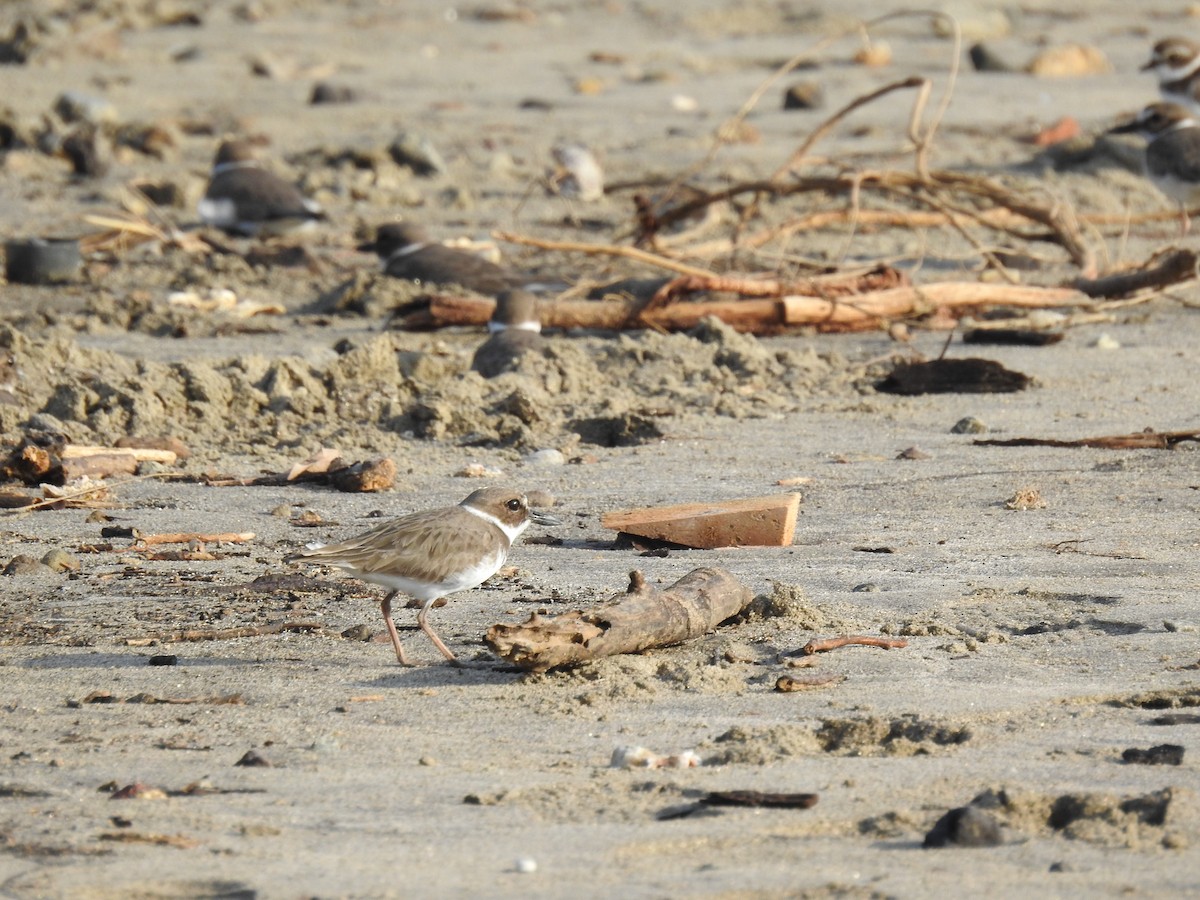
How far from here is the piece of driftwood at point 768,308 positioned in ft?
25.8

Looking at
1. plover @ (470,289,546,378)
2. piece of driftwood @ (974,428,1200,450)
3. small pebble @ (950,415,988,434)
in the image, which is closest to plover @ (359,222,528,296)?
plover @ (470,289,546,378)

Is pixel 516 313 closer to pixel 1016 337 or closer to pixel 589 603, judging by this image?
pixel 1016 337

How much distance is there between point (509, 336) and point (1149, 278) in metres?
3.12

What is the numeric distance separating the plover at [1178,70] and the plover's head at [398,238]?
6110 mm

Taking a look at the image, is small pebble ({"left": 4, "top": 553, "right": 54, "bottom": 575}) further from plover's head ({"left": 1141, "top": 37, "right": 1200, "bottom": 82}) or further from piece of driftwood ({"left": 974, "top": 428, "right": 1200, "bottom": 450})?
plover's head ({"left": 1141, "top": 37, "right": 1200, "bottom": 82})

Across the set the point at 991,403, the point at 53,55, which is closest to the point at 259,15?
the point at 53,55

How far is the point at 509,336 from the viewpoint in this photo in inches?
288

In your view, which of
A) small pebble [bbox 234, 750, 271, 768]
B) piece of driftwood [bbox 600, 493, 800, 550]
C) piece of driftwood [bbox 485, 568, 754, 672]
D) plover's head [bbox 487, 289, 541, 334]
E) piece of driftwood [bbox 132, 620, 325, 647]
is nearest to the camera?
small pebble [bbox 234, 750, 271, 768]

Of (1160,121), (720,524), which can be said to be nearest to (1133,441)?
(720,524)

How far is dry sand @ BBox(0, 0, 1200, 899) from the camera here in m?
2.88

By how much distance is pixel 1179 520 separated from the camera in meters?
4.96

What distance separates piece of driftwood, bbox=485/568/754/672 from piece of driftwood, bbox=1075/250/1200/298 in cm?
457

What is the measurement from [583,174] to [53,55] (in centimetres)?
736

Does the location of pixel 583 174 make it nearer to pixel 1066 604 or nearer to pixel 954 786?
pixel 1066 604
